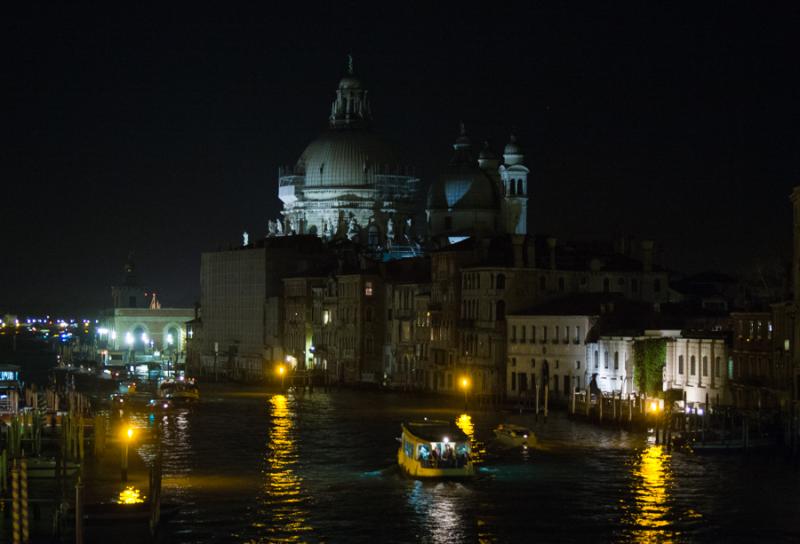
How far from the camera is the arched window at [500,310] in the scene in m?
69.6

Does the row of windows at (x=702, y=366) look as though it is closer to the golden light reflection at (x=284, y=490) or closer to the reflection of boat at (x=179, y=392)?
the golden light reflection at (x=284, y=490)

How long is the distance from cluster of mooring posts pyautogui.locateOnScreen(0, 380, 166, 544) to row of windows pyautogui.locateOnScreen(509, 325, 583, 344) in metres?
16.6

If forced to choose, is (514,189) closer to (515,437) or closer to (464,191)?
(464,191)

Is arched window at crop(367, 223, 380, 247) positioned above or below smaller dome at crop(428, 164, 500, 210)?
below

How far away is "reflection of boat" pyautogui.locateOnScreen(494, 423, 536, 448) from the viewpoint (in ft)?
163

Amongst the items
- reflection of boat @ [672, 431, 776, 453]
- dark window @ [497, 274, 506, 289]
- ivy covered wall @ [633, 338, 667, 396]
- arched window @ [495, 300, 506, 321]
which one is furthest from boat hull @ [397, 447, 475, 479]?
dark window @ [497, 274, 506, 289]

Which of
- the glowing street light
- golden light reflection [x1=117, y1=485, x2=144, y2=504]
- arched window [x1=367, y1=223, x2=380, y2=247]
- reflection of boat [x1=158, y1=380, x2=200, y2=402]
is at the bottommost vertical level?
golden light reflection [x1=117, y1=485, x2=144, y2=504]

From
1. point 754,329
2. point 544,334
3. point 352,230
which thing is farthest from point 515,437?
point 352,230

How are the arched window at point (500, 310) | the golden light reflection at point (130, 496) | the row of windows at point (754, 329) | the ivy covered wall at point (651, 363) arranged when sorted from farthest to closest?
the arched window at point (500, 310)
the ivy covered wall at point (651, 363)
the row of windows at point (754, 329)
the golden light reflection at point (130, 496)

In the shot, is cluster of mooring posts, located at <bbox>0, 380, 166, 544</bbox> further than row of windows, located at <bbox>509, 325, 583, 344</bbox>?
No

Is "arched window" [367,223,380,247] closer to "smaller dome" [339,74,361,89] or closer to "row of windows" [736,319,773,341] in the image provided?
"smaller dome" [339,74,361,89]

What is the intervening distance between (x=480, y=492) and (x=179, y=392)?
32710 mm

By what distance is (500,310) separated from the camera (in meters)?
69.7

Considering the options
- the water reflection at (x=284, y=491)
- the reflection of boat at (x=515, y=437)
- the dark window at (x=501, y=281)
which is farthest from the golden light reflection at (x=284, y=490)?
the dark window at (x=501, y=281)
